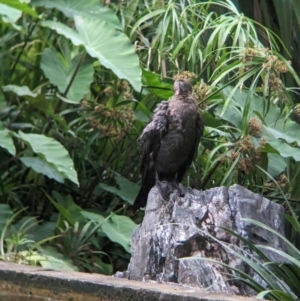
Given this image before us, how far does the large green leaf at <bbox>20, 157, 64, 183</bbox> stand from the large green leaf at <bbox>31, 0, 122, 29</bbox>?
1.03 meters

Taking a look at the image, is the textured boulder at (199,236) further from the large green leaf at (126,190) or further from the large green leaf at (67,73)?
the large green leaf at (67,73)

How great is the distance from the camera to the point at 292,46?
542cm

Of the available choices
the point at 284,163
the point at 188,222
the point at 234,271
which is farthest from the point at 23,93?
the point at 234,271

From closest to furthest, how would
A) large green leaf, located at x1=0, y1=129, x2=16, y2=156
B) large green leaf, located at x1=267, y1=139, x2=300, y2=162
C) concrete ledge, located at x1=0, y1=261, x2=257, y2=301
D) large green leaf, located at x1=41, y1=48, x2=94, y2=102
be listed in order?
1. concrete ledge, located at x1=0, y1=261, x2=257, y2=301
2. large green leaf, located at x1=267, y1=139, x2=300, y2=162
3. large green leaf, located at x1=0, y1=129, x2=16, y2=156
4. large green leaf, located at x1=41, y1=48, x2=94, y2=102

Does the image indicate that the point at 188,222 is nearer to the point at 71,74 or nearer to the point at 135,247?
the point at 135,247

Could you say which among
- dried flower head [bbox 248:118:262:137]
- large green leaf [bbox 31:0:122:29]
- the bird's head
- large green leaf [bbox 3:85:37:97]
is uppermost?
large green leaf [bbox 31:0:122:29]

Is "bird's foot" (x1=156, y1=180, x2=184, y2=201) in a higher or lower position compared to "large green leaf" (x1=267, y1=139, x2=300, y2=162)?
lower

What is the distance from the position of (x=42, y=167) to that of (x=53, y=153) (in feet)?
0.76

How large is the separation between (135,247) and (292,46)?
Answer: 101 inches

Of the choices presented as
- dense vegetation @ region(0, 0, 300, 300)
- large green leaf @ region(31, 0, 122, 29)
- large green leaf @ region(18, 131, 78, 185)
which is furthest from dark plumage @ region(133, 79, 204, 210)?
large green leaf @ region(31, 0, 122, 29)

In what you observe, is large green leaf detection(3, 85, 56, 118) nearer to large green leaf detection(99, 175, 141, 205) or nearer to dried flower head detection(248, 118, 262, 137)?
large green leaf detection(99, 175, 141, 205)

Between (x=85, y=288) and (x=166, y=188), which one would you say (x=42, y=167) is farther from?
(x=85, y=288)

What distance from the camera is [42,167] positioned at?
485 centimetres

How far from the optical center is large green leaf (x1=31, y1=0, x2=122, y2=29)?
206 inches
